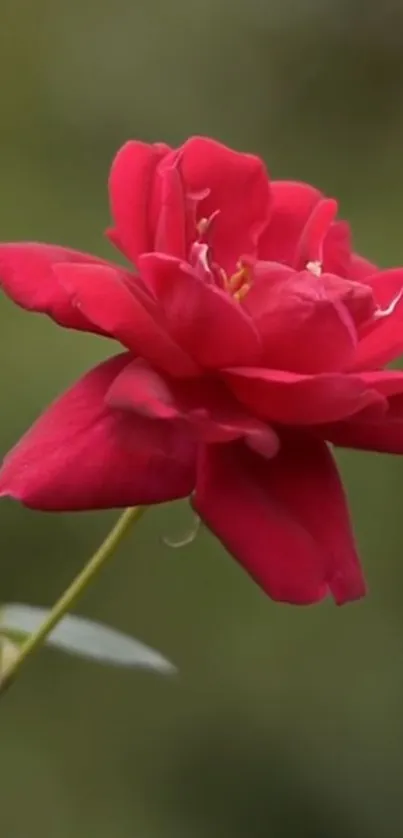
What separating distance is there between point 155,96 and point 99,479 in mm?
734

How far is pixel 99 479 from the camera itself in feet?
1.12

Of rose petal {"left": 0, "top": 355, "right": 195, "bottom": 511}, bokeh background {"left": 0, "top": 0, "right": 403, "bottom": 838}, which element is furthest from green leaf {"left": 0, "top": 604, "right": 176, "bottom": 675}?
bokeh background {"left": 0, "top": 0, "right": 403, "bottom": 838}

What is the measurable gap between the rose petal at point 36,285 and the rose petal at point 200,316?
0.03m

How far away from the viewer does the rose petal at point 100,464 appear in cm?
34

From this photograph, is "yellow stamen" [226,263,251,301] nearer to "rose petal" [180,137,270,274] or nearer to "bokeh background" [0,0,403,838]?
"rose petal" [180,137,270,274]

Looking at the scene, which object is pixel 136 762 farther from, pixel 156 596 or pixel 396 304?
pixel 396 304

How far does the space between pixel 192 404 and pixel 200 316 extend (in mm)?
30

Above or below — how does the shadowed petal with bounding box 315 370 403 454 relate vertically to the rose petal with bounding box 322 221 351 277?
below

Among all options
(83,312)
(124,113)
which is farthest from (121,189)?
(124,113)

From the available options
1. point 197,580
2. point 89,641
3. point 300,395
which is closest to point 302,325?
point 300,395

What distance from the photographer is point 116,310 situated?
0.35 m

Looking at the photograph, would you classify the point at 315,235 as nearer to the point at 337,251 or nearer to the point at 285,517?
the point at 337,251

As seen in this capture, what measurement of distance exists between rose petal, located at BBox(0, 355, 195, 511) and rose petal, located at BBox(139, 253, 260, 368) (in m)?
0.03

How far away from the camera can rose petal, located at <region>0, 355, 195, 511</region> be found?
34 cm
